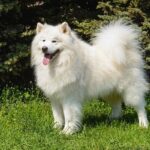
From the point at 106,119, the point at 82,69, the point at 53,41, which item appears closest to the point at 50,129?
the point at 82,69

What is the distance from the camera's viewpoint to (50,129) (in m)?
6.70

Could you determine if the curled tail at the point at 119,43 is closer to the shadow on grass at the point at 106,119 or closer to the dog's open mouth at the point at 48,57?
the dog's open mouth at the point at 48,57

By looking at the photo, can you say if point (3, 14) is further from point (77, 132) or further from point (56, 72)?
point (77, 132)

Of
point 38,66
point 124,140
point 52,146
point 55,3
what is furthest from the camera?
point 55,3

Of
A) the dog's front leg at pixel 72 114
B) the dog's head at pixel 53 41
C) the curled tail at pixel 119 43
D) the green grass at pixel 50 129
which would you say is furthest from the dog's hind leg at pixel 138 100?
the dog's head at pixel 53 41

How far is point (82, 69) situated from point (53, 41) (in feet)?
1.99

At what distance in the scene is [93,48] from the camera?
23.5 ft

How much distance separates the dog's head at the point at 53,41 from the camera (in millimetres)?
6613

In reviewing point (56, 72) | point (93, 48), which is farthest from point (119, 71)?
point (56, 72)

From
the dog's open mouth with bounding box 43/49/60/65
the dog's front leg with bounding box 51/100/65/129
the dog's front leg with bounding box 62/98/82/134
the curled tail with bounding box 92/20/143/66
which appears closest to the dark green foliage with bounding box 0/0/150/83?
the curled tail with bounding box 92/20/143/66

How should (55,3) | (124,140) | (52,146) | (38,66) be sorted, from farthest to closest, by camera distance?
1. (55,3)
2. (38,66)
3. (124,140)
4. (52,146)

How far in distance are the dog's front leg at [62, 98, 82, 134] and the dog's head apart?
67 cm

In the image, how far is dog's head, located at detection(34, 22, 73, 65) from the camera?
6.61 metres

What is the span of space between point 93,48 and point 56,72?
2.39ft
